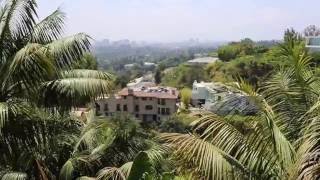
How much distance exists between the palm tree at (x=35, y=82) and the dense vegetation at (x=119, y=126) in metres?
0.02

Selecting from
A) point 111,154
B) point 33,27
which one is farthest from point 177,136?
point 111,154

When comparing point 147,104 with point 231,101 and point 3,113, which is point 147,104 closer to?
point 3,113

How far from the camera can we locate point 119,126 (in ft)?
34.2

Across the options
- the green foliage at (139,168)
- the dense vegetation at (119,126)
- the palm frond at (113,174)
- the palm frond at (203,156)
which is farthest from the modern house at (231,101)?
the palm frond at (113,174)

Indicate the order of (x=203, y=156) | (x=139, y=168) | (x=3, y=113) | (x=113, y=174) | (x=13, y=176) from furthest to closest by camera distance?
(x=13, y=176) → (x=113, y=174) → (x=3, y=113) → (x=139, y=168) → (x=203, y=156)

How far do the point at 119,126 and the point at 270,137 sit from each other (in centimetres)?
608

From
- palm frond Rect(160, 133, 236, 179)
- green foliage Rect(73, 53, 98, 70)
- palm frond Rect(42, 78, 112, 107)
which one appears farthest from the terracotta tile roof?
palm frond Rect(160, 133, 236, 179)

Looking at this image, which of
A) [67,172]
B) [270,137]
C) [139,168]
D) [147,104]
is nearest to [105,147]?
[67,172]

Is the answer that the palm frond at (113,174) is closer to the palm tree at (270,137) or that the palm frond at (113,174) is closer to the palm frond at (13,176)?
the palm frond at (13,176)

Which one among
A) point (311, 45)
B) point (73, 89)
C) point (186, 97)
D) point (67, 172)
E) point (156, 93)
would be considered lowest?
point (186, 97)

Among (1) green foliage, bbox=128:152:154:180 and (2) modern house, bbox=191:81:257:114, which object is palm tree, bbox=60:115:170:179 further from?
(1) green foliage, bbox=128:152:154:180

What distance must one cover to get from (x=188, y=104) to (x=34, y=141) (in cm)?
5027

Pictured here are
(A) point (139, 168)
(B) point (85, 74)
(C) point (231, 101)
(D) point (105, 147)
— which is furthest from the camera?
(D) point (105, 147)

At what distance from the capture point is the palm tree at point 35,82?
298 inches
